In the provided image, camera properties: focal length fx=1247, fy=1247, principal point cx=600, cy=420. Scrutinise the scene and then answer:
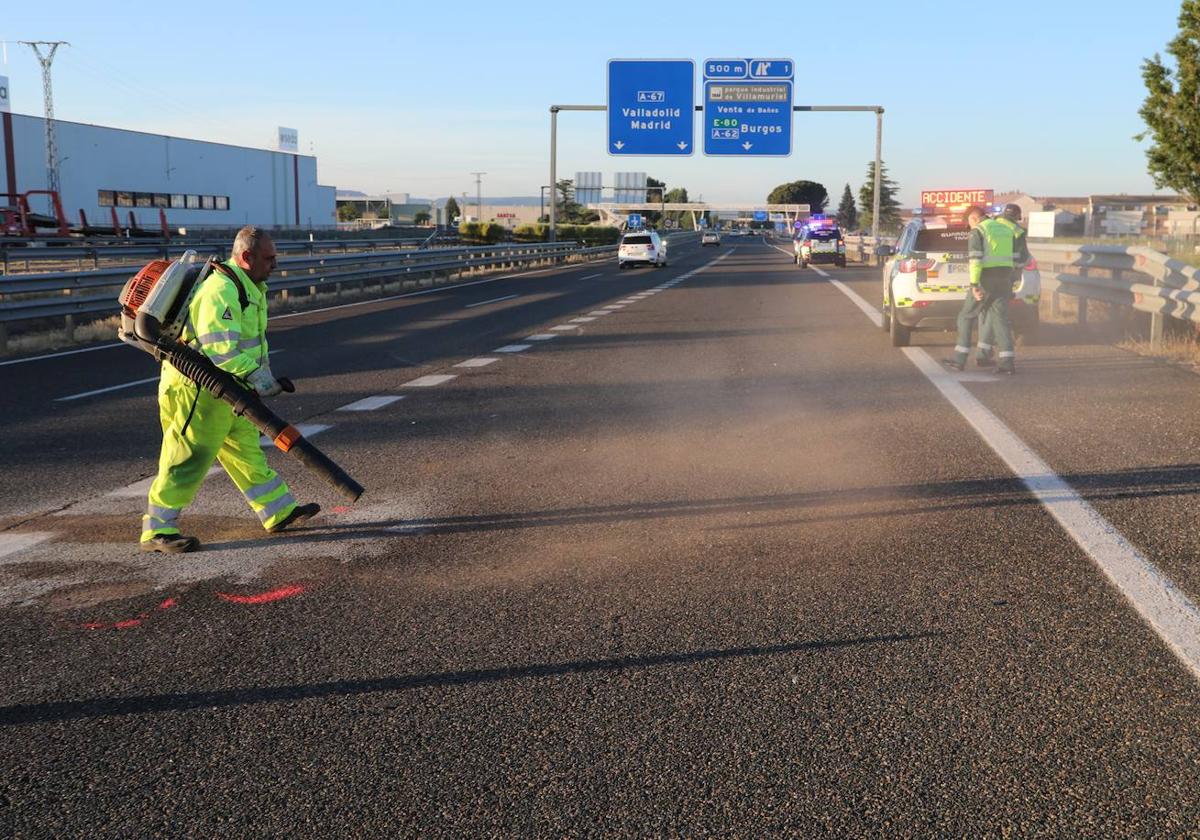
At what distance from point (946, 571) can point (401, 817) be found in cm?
301

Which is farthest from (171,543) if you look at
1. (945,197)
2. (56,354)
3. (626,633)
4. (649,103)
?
(945,197)

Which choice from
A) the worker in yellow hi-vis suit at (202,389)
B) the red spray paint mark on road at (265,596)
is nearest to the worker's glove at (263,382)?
the worker in yellow hi-vis suit at (202,389)

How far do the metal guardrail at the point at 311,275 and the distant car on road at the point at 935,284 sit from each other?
11054 millimetres

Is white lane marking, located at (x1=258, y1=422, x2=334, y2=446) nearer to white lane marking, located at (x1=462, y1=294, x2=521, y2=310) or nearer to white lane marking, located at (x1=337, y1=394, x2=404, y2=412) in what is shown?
white lane marking, located at (x1=337, y1=394, x2=404, y2=412)

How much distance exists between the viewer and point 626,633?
4.62m

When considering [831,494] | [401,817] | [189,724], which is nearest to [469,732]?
[401,817]

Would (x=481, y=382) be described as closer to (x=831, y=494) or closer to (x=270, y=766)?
(x=831, y=494)

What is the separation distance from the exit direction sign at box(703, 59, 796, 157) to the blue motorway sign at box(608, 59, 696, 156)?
124cm

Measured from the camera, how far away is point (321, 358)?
48.4 feet

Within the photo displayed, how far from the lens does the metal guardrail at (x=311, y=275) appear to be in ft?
54.8

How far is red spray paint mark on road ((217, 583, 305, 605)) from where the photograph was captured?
16.6 feet

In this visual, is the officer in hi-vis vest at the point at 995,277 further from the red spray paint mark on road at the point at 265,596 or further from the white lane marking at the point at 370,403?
the red spray paint mark on road at the point at 265,596

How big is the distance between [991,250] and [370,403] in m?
6.15

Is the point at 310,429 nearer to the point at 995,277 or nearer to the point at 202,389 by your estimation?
the point at 202,389
